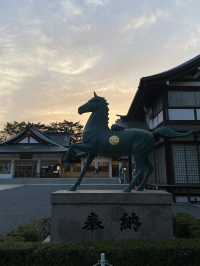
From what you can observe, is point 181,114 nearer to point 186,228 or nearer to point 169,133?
point 186,228

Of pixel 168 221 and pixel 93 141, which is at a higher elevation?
pixel 93 141

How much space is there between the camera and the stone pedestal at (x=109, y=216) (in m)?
5.43

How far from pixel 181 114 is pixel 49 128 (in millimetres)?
62843

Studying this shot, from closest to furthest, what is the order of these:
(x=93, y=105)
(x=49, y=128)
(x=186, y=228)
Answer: (x=93, y=105), (x=186, y=228), (x=49, y=128)

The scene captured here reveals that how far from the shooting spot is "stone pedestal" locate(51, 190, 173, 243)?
5.43 meters

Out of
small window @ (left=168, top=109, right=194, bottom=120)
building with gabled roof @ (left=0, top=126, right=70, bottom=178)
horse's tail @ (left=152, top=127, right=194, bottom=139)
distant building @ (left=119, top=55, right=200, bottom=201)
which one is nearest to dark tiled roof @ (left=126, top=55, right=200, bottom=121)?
distant building @ (left=119, top=55, right=200, bottom=201)

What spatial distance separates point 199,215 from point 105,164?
33081mm

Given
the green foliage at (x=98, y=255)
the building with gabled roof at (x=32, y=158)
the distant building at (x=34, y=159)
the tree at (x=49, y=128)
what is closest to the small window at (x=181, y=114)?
the green foliage at (x=98, y=255)

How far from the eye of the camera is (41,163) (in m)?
40.9

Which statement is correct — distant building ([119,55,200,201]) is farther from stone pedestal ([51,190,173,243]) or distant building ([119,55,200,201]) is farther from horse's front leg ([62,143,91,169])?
horse's front leg ([62,143,91,169])

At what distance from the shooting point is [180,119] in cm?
1445

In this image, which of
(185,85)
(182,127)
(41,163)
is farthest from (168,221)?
(41,163)

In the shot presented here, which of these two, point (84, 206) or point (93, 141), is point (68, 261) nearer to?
point (84, 206)

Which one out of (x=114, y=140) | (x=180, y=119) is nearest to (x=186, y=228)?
(x=114, y=140)
